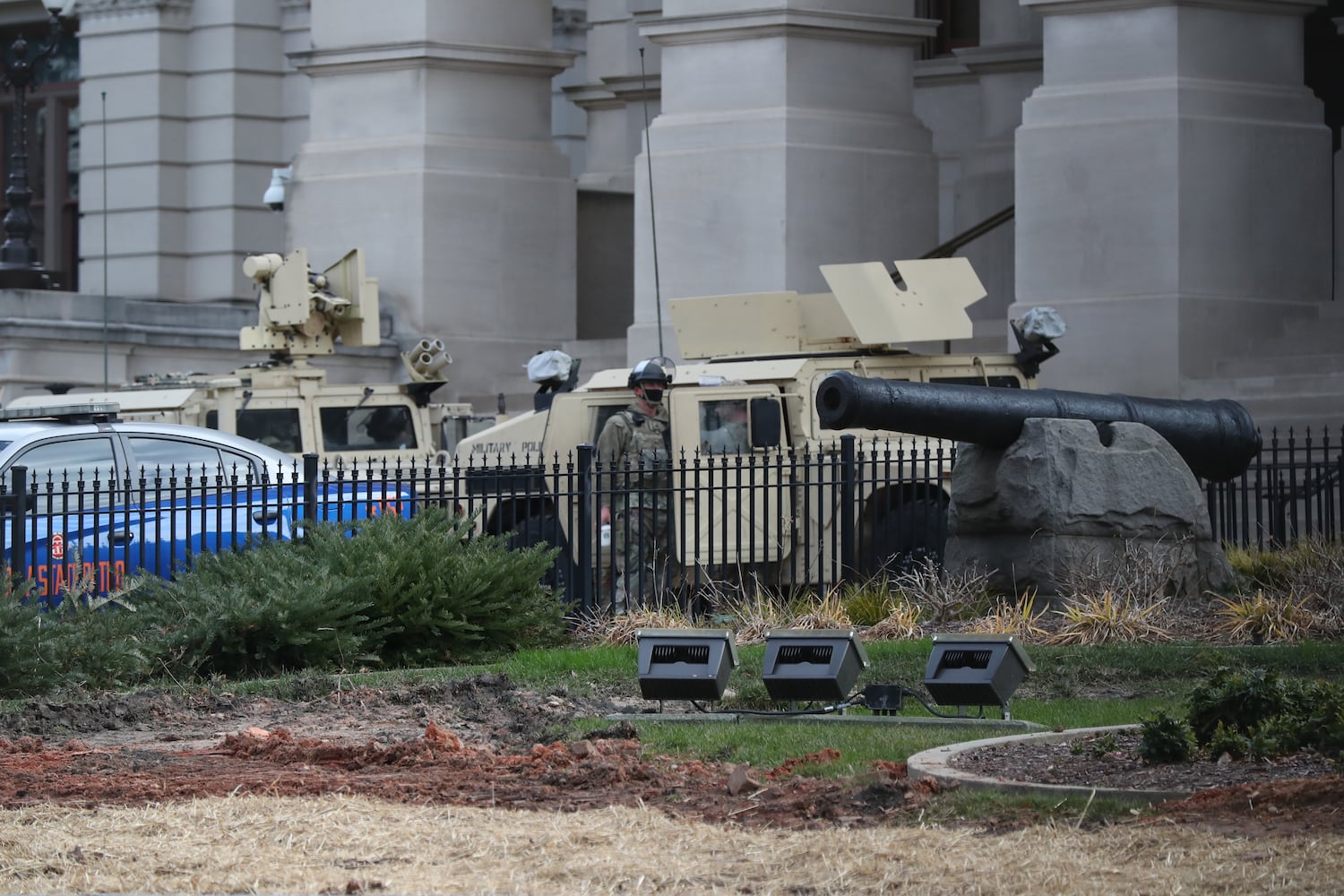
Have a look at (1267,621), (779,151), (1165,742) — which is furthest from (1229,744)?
(779,151)

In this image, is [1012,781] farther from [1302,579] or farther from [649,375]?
[649,375]

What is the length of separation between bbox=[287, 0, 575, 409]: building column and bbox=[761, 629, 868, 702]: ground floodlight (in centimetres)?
1900

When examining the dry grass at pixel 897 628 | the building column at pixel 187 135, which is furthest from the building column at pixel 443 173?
the dry grass at pixel 897 628

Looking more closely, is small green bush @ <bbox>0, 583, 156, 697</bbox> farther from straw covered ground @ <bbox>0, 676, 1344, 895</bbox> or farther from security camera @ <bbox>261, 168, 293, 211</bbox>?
security camera @ <bbox>261, 168, 293, 211</bbox>

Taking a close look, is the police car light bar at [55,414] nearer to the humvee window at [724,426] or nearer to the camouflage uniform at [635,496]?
the camouflage uniform at [635,496]

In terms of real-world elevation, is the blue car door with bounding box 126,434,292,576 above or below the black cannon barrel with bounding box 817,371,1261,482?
below

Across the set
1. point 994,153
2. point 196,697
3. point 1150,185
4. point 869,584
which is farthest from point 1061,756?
point 994,153

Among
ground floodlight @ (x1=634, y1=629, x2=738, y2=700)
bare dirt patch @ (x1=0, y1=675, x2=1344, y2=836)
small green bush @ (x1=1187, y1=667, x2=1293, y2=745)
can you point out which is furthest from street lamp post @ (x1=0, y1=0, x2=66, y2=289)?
small green bush @ (x1=1187, y1=667, x2=1293, y2=745)

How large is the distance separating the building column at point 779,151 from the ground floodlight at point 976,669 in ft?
51.5

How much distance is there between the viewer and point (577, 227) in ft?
106

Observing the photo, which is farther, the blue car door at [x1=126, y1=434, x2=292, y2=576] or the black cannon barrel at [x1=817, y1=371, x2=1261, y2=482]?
the blue car door at [x1=126, y1=434, x2=292, y2=576]

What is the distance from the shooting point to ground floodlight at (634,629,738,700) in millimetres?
10094

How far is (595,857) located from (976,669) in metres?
Result: 3.00

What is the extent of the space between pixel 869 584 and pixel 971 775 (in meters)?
7.03
